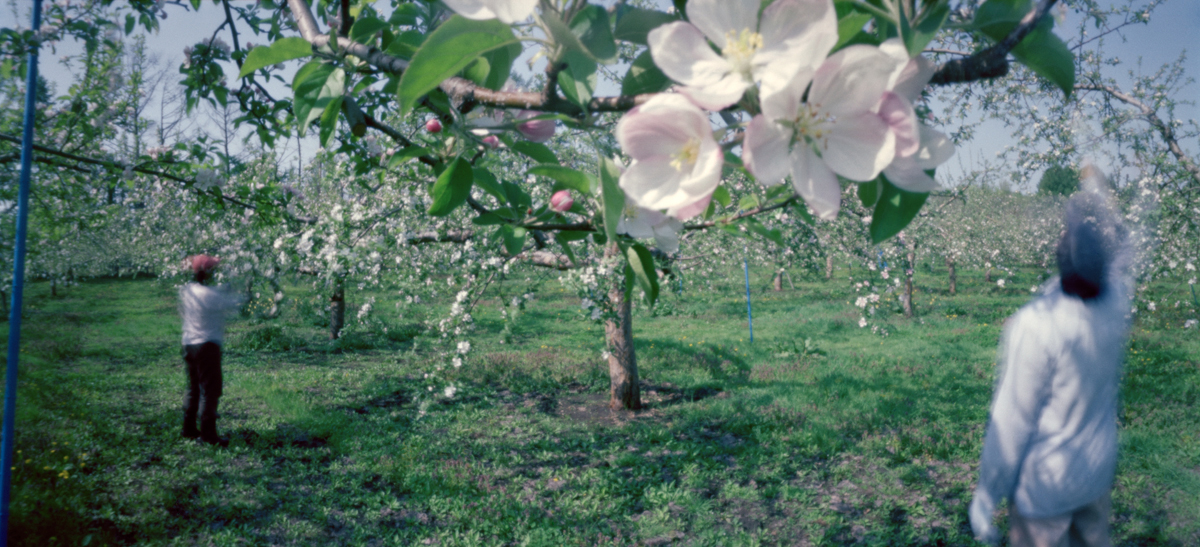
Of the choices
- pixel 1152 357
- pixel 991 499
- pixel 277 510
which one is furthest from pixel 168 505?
pixel 1152 357

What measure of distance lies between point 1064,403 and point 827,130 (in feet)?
7.02

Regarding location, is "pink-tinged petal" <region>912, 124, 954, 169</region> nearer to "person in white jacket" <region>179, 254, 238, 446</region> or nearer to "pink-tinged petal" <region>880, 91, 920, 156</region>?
"pink-tinged petal" <region>880, 91, 920, 156</region>

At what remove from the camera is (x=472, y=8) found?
445 mm

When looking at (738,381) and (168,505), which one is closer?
(168,505)

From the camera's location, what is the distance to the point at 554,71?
1.83 feet

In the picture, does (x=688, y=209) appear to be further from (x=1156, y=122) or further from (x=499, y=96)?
(x=1156, y=122)

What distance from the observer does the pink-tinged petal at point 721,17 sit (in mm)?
434

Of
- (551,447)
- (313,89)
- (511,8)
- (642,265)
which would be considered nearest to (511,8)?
(511,8)

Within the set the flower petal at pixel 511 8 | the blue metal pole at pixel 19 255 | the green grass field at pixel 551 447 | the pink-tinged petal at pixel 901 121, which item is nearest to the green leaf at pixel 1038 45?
the pink-tinged petal at pixel 901 121

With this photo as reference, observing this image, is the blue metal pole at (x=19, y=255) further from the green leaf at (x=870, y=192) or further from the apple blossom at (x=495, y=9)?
the green leaf at (x=870, y=192)

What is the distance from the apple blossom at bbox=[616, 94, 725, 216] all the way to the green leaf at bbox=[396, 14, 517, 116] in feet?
0.42

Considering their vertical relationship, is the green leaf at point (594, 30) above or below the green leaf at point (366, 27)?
below

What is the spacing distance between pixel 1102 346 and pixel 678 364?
654cm

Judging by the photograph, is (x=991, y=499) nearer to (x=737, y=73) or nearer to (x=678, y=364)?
(x=737, y=73)
